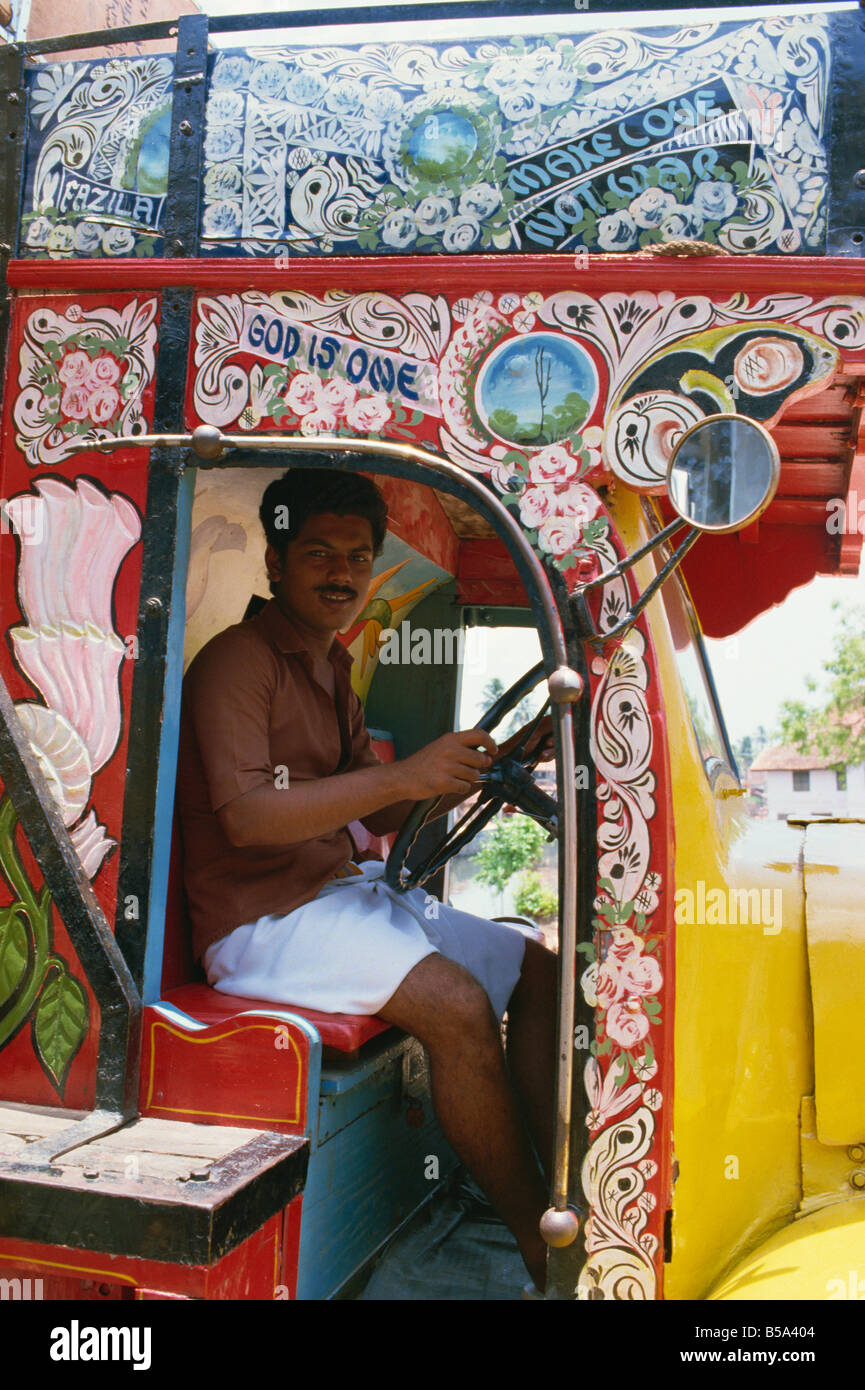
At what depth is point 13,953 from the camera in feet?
7.00

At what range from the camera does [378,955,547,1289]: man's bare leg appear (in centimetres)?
208

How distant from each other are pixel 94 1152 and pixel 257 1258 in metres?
0.33

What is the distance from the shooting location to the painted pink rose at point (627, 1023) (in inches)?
72.6

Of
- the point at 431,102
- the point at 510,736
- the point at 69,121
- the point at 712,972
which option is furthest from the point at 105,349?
the point at 712,972

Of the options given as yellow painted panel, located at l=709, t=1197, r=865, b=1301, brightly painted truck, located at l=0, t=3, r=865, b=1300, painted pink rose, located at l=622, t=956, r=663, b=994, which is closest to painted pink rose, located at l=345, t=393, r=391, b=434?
brightly painted truck, located at l=0, t=3, r=865, b=1300

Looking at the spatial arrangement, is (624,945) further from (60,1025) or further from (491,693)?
(491,693)

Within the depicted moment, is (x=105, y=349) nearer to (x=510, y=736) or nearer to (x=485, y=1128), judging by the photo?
(x=510, y=736)

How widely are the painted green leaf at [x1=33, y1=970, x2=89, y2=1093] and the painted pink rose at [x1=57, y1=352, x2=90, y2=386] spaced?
1205mm

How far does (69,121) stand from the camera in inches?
89.4

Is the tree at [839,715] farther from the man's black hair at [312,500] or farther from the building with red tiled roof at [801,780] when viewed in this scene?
the man's black hair at [312,500]

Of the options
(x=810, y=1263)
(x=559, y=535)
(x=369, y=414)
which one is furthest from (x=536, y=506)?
(x=810, y=1263)

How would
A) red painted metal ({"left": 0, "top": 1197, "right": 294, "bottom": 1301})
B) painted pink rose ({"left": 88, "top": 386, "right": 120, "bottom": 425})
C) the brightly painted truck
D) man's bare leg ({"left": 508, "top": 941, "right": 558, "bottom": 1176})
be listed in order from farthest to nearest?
man's bare leg ({"left": 508, "top": 941, "right": 558, "bottom": 1176}) < painted pink rose ({"left": 88, "top": 386, "right": 120, "bottom": 425}) < the brightly painted truck < red painted metal ({"left": 0, "top": 1197, "right": 294, "bottom": 1301})

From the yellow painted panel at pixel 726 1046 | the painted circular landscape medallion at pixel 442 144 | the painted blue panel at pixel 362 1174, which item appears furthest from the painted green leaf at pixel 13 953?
the painted circular landscape medallion at pixel 442 144

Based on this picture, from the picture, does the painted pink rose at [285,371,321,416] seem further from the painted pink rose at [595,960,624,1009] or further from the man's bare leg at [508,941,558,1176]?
the man's bare leg at [508,941,558,1176]
